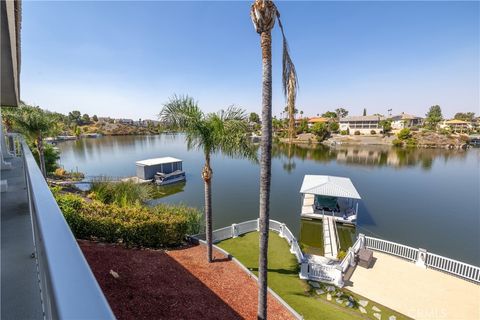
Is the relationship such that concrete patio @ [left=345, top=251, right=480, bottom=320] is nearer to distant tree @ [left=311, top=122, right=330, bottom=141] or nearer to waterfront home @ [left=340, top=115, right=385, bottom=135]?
distant tree @ [left=311, top=122, right=330, bottom=141]

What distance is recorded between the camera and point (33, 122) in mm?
14359

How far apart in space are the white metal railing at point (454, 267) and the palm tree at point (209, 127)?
8863 mm

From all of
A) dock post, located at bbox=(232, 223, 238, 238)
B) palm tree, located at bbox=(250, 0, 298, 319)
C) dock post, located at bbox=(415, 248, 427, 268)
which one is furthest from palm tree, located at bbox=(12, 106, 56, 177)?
dock post, located at bbox=(415, 248, 427, 268)

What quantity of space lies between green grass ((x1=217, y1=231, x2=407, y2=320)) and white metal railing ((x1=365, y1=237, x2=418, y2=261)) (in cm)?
393

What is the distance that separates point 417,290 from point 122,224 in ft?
35.2

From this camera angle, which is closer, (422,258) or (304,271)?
(304,271)

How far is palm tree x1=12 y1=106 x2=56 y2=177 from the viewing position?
46.4 ft

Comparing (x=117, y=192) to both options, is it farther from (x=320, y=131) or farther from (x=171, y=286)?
(x=320, y=131)

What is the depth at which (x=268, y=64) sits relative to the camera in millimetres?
4812

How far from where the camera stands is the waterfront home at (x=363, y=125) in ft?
239

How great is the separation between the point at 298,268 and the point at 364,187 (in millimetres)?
19018

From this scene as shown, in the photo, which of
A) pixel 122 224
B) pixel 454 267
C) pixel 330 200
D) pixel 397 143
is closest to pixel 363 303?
pixel 454 267

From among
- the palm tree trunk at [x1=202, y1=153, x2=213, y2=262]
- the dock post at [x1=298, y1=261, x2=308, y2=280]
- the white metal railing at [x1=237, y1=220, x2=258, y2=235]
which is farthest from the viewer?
the white metal railing at [x1=237, y1=220, x2=258, y2=235]

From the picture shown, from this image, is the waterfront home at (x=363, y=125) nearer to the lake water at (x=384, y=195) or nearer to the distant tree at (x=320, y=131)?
the distant tree at (x=320, y=131)
